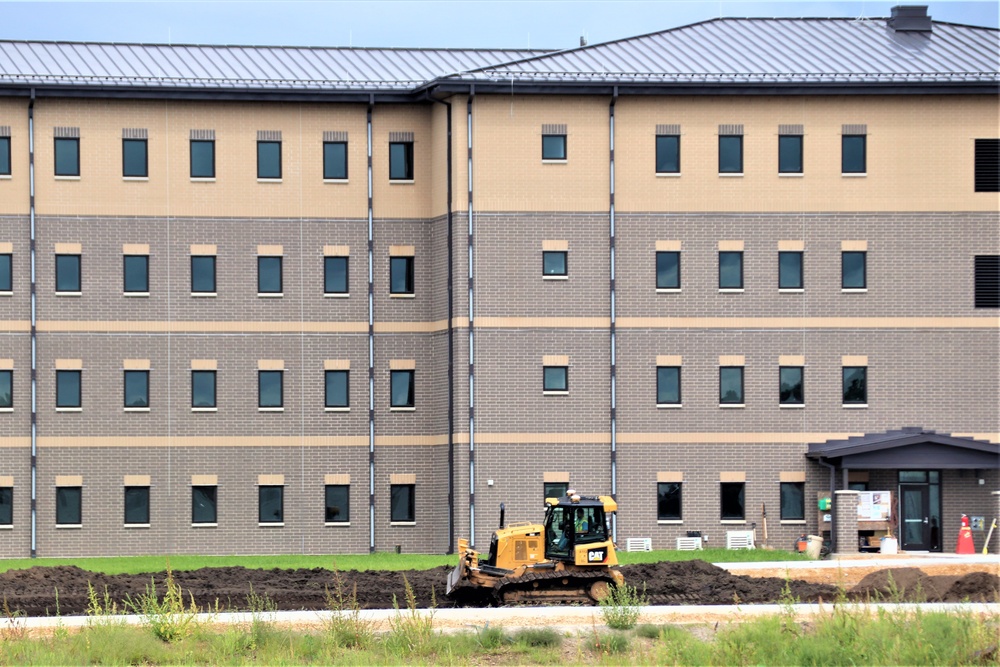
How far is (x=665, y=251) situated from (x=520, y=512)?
8.95m

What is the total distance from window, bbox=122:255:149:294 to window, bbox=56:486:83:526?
6.24m

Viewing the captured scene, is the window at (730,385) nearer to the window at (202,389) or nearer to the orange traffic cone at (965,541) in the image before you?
the orange traffic cone at (965,541)

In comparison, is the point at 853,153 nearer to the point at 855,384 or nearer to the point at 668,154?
the point at 668,154

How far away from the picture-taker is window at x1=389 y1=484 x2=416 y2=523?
45688mm

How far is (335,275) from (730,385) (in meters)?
12.5

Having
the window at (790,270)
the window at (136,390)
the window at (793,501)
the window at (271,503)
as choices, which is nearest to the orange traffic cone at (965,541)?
the window at (793,501)

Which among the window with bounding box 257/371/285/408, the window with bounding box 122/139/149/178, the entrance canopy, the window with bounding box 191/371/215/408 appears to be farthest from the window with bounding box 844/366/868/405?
the window with bounding box 122/139/149/178

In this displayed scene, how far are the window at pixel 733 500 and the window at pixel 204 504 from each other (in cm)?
1523

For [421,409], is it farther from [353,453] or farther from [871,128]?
[871,128]

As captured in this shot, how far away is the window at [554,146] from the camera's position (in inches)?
1766

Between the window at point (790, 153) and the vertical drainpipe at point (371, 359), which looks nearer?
the window at point (790, 153)

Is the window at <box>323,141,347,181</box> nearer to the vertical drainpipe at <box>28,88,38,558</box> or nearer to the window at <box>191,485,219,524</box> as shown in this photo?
the vertical drainpipe at <box>28,88,38,558</box>

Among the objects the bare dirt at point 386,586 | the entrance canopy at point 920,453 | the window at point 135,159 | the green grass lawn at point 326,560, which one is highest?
the window at point 135,159

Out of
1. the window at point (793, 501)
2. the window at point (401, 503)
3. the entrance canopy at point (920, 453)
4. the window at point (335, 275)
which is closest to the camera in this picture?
the entrance canopy at point (920, 453)
